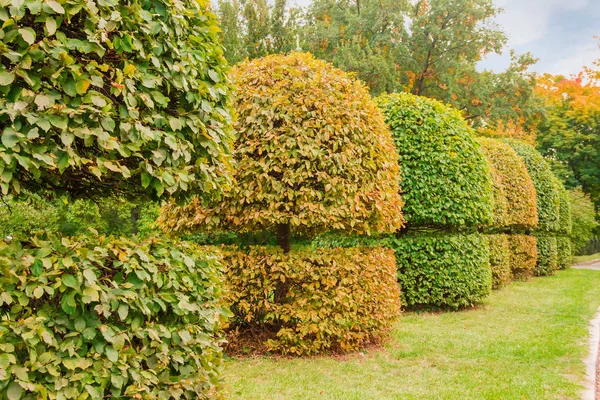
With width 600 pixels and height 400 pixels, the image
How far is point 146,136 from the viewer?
318 cm

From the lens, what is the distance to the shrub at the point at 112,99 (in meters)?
2.68

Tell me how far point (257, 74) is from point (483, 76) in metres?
23.4

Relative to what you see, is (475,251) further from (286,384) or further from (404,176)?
(286,384)

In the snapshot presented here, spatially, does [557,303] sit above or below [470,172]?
below

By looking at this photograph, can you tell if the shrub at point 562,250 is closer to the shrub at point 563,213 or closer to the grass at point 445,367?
the shrub at point 563,213

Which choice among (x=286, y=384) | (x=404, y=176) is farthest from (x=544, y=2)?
(x=286, y=384)

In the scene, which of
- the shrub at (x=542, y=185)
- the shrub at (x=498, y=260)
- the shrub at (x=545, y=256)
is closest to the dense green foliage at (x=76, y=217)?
the shrub at (x=498, y=260)

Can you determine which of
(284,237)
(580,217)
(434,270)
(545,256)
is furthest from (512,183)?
(580,217)

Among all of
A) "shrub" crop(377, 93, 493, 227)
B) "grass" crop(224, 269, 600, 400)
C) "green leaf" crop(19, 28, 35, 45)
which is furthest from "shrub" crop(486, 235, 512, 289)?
"green leaf" crop(19, 28, 35, 45)

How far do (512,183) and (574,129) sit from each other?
24747 millimetres

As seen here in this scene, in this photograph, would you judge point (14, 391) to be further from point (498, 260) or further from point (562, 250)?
point (562, 250)

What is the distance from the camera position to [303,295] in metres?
6.71

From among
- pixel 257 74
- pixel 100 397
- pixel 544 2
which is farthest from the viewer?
pixel 544 2

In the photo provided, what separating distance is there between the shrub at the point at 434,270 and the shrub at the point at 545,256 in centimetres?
1140
